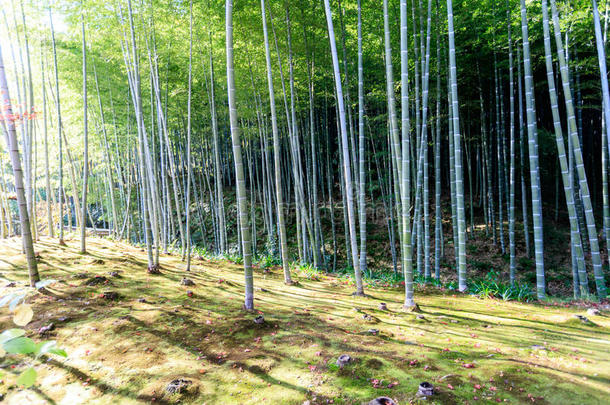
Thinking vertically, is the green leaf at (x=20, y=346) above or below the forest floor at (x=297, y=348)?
above

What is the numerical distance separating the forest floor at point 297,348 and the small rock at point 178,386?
0.08 ft

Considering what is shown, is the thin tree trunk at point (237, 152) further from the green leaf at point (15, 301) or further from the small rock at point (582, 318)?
the small rock at point (582, 318)

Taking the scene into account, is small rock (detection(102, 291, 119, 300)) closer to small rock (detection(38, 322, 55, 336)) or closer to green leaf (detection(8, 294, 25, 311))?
small rock (detection(38, 322, 55, 336))

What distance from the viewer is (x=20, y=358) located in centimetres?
233

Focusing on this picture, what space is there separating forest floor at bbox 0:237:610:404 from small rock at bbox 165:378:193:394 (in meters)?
0.03

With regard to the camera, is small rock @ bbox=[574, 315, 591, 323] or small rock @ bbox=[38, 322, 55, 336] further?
small rock @ bbox=[574, 315, 591, 323]

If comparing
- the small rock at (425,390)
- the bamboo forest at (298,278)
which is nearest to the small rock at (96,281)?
the bamboo forest at (298,278)

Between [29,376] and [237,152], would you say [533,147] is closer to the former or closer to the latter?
[237,152]

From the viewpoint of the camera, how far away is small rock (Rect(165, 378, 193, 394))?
196 centimetres

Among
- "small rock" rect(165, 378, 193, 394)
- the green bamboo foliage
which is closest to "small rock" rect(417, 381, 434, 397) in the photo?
"small rock" rect(165, 378, 193, 394)

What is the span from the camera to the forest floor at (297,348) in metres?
1.94

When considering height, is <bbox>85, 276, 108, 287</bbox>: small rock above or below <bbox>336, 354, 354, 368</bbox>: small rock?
above

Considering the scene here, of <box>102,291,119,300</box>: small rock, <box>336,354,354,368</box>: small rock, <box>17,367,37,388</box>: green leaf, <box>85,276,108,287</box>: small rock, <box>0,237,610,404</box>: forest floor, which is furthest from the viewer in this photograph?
<box>85,276,108,287</box>: small rock

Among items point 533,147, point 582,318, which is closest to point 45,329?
point 582,318
